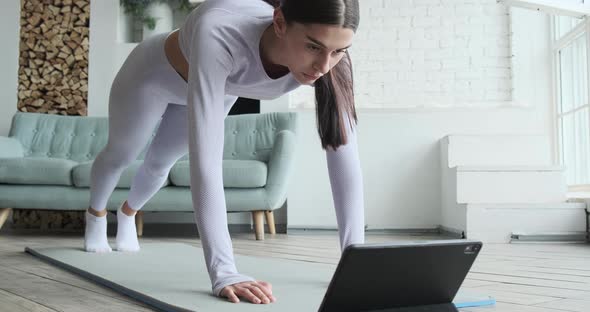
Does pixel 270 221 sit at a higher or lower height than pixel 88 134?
lower

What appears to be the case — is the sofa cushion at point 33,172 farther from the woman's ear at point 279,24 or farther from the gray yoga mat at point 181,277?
the woman's ear at point 279,24

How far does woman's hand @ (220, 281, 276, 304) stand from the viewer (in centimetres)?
122

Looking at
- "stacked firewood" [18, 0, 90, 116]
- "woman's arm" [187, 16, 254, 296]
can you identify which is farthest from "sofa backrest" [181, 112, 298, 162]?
Answer: "woman's arm" [187, 16, 254, 296]

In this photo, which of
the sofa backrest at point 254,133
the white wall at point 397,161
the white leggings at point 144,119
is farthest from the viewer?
the white wall at point 397,161

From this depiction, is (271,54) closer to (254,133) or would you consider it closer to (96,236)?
(96,236)

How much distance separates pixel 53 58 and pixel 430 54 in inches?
119

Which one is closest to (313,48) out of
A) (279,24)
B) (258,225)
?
(279,24)

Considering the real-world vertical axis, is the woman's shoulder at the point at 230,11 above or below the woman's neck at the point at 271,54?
above

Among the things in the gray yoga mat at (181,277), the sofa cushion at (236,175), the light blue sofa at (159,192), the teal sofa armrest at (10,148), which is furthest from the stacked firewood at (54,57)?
the gray yoga mat at (181,277)

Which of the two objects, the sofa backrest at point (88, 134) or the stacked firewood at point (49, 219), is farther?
the stacked firewood at point (49, 219)

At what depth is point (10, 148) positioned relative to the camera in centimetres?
398

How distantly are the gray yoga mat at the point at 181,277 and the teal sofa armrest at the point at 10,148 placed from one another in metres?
1.62

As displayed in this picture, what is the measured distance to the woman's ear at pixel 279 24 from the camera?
1.26 meters

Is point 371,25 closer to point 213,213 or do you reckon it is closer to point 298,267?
point 298,267
